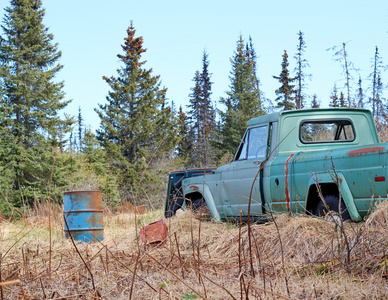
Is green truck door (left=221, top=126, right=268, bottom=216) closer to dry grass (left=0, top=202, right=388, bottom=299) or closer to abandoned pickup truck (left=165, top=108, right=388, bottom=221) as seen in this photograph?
abandoned pickup truck (left=165, top=108, right=388, bottom=221)

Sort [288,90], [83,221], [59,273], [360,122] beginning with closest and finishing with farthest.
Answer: [59,273], [360,122], [83,221], [288,90]

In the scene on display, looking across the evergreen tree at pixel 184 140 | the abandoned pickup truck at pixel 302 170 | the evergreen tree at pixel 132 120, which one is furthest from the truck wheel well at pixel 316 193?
the evergreen tree at pixel 184 140

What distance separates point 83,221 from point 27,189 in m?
17.4

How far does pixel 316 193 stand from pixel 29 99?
2292 centimetres

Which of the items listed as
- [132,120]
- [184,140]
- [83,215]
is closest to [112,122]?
[132,120]

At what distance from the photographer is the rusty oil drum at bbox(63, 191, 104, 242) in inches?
359

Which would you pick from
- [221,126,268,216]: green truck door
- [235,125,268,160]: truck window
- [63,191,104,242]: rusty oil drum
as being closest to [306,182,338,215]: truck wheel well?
[221,126,268,216]: green truck door

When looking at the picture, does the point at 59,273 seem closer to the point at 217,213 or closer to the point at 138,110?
the point at 217,213

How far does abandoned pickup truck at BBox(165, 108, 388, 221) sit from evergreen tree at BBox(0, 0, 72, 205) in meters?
18.2

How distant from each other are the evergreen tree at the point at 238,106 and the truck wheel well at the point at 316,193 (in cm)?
3016

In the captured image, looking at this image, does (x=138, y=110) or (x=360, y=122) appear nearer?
(x=360, y=122)

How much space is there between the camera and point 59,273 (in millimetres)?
4398

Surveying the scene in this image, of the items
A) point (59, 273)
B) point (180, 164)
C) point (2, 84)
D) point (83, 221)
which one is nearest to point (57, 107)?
point (2, 84)

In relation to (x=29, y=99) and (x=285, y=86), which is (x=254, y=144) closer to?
(x=29, y=99)
